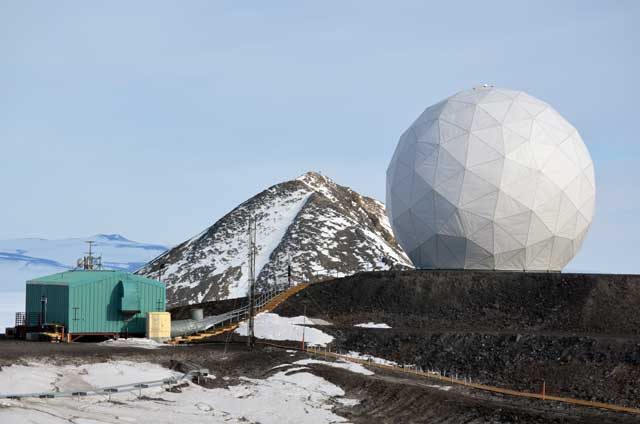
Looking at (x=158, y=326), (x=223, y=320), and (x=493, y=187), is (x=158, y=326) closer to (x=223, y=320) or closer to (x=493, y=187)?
(x=223, y=320)

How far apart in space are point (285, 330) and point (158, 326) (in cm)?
683

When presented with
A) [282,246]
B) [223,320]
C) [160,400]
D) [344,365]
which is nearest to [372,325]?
[223,320]

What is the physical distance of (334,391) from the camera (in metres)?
32.2

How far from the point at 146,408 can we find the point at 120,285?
19344 mm

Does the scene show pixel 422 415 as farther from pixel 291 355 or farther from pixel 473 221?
pixel 473 221

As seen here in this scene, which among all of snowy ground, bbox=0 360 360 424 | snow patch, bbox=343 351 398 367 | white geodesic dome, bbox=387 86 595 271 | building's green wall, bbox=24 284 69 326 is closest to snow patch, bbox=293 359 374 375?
snowy ground, bbox=0 360 360 424

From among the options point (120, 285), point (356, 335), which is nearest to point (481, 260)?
point (356, 335)

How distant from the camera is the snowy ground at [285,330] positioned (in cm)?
4391

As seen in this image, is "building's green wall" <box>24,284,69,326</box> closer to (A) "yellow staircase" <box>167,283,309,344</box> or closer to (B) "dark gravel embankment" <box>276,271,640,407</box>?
(A) "yellow staircase" <box>167,283,309,344</box>

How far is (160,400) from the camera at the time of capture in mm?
29500

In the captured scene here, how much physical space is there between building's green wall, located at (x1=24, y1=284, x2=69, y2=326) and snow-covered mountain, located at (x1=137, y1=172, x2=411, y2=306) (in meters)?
35.9

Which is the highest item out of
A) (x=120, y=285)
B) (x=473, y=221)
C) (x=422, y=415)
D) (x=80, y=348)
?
(x=473, y=221)

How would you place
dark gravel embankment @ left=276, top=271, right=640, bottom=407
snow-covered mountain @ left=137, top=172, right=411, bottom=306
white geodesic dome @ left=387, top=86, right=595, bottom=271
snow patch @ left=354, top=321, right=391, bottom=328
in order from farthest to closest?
snow-covered mountain @ left=137, top=172, right=411, bottom=306 < white geodesic dome @ left=387, top=86, right=595, bottom=271 < snow patch @ left=354, top=321, right=391, bottom=328 < dark gravel embankment @ left=276, top=271, right=640, bottom=407

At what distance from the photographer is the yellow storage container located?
45.2 meters
